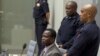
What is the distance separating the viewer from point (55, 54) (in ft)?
16.1

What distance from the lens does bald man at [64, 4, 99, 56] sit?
186 inches

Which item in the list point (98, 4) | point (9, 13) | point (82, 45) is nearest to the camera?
point (82, 45)

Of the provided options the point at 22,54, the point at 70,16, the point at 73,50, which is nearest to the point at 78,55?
the point at 73,50

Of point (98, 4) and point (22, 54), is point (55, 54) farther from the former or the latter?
point (22, 54)

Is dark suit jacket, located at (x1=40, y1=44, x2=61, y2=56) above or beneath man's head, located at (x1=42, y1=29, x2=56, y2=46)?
beneath

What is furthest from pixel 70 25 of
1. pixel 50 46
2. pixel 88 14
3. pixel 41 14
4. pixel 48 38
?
pixel 41 14

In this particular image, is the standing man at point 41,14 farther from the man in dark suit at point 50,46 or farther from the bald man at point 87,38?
the bald man at point 87,38

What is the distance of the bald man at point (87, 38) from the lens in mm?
4719

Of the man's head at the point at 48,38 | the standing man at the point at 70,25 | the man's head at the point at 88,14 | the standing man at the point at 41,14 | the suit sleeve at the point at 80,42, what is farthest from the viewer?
the standing man at the point at 41,14

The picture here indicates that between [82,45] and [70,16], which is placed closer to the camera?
[82,45]

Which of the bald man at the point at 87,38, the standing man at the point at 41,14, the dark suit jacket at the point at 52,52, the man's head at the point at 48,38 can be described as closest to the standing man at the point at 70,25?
the man's head at the point at 48,38

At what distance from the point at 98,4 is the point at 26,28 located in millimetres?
3506

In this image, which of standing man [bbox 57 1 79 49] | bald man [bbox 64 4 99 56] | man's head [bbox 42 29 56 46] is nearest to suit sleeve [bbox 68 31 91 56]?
bald man [bbox 64 4 99 56]

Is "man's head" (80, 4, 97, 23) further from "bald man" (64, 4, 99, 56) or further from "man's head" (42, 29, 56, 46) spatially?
"man's head" (42, 29, 56, 46)
